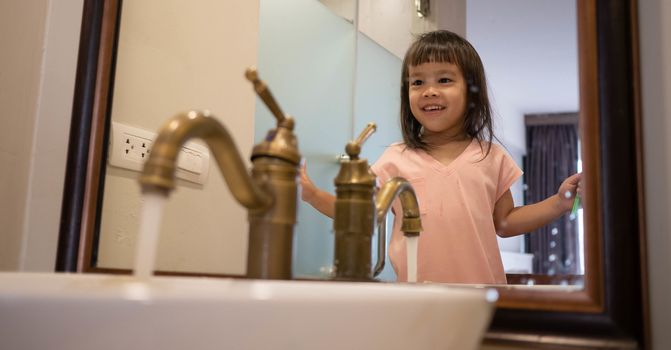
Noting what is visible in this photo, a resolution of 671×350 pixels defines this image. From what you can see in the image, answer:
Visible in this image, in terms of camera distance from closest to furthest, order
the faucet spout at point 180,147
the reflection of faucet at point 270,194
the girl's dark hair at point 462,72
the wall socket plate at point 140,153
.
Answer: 1. the faucet spout at point 180,147
2. the reflection of faucet at point 270,194
3. the girl's dark hair at point 462,72
4. the wall socket plate at point 140,153

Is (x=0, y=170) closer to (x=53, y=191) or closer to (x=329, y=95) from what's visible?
(x=53, y=191)

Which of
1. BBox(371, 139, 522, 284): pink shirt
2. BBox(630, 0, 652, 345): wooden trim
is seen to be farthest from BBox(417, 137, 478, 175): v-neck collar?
BBox(630, 0, 652, 345): wooden trim

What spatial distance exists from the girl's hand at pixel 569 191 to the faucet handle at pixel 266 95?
1.19 feet

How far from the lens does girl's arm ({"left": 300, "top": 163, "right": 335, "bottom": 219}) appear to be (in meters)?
0.89

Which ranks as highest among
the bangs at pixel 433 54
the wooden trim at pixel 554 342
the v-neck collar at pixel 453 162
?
the bangs at pixel 433 54

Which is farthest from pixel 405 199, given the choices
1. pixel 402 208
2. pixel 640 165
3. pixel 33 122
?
pixel 33 122

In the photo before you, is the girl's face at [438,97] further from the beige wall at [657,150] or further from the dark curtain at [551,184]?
the beige wall at [657,150]

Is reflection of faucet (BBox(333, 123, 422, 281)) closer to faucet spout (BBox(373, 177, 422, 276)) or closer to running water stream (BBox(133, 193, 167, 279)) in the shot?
faucet spout (BBox(373, 177, 422, 276))

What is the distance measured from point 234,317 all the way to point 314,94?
1.98ft

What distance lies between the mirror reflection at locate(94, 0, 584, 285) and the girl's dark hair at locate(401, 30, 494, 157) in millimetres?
11

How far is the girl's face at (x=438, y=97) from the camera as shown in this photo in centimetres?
88

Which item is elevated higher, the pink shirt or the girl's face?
the girl's face

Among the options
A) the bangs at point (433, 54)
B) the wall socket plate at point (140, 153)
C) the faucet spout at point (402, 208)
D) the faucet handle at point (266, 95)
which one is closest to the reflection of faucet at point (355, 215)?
the faucet spout at point (402, 208)

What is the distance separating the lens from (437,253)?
0.85 metres
